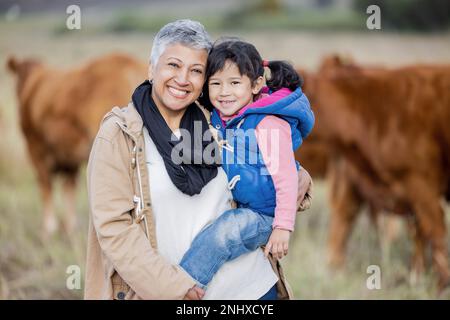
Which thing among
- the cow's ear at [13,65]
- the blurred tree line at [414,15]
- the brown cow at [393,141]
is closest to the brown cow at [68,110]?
the cow's ear at [13,65]

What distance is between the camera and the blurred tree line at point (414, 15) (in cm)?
1362

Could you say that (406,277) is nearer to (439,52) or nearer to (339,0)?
(439,52)

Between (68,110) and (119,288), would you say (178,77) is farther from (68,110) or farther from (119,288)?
(68,110)

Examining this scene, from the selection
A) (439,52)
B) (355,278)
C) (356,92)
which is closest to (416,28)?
(439,52)

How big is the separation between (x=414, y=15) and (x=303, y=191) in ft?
37.3

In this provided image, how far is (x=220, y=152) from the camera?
3135 millimetres

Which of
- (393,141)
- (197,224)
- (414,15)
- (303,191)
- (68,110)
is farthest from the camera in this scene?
(414,15)

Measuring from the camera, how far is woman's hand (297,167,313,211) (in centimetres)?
330

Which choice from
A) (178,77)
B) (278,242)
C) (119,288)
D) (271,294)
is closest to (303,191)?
(278,242)

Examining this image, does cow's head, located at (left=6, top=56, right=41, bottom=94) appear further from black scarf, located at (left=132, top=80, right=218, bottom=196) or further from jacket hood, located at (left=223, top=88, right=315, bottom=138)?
jacket hood, located at (left=223, top=88, right=315, bottom=138)

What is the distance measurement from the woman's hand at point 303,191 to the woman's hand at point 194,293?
59cm

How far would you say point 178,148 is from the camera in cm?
303

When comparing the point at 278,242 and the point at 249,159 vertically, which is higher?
the point at 249,159

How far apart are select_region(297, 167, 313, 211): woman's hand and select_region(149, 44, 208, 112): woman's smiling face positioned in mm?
575
